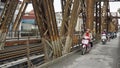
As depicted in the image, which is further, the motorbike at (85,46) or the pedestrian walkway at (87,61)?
the motorbike at (85,46)

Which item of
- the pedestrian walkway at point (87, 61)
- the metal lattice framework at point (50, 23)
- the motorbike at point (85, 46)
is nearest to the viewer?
the metal lattice framework at point (50, 23)

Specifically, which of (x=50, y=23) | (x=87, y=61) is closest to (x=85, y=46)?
(x=87, y=61)

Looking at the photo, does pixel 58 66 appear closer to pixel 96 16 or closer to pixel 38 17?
pixel 38 17

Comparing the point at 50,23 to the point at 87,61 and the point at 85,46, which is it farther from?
the point at 85,46

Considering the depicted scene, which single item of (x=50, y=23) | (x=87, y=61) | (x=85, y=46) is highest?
(x=50, y=23)

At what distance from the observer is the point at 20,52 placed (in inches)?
574

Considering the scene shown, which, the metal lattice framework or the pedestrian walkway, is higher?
the metal lattice framework

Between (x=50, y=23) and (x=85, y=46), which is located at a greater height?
(x=50, y=23)

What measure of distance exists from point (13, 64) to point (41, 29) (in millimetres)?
1760

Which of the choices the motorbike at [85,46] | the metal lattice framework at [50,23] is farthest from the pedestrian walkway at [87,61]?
the motorbike at [85,46]

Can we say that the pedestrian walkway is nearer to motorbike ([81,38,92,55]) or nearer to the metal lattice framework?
the metal lattice framework

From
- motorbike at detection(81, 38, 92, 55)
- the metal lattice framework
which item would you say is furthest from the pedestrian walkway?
motorbike at detection(81, 38, 92, 55)

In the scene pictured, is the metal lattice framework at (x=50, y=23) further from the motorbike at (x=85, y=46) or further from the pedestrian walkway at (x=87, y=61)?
the motorbike at (x=85, y=46)

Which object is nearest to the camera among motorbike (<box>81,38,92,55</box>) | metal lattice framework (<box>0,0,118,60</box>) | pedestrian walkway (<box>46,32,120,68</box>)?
metal lattice framework (<box>0,0,118,60</box>)
